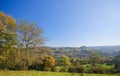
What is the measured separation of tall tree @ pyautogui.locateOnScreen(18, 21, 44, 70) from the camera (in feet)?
123

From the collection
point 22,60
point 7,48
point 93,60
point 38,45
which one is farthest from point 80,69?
point 93,60

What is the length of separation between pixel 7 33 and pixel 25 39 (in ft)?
24.4

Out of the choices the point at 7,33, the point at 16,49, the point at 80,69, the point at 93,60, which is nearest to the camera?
the point at 7,33

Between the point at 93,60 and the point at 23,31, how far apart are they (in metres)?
34.5

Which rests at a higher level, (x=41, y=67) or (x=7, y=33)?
(x=7, y=33)

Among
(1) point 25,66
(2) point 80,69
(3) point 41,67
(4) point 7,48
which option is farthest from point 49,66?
(4) point 7,48

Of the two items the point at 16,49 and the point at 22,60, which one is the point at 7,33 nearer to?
the point at 16,49

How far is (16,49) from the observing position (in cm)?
3578

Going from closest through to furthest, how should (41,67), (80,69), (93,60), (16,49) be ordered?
(16,49)
(80,69)
(41,67)
(93,60)

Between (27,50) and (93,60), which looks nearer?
(27,50)

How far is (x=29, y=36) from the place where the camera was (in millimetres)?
38125

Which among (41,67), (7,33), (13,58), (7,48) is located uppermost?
(7,33)

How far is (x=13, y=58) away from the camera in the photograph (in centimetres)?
3641

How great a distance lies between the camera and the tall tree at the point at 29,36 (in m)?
37.6
